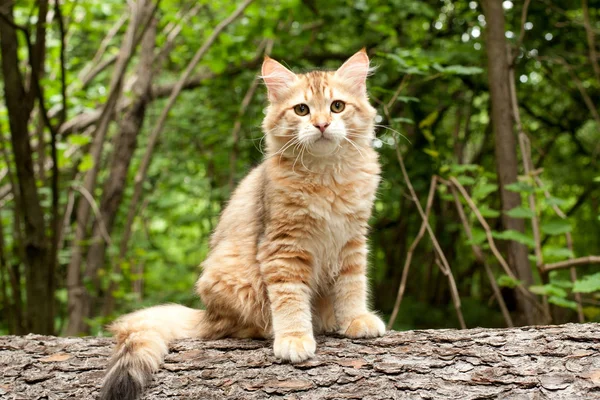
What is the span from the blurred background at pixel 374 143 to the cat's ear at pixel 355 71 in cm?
53

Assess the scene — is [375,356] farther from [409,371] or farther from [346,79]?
[346,79]

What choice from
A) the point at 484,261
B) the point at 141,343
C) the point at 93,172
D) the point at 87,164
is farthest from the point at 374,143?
the point at 93,172

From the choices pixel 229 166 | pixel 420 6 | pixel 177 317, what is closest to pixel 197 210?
pixel 229 166

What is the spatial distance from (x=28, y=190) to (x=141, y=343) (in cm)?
178

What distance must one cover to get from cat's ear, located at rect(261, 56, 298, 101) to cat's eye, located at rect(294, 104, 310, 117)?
16cm

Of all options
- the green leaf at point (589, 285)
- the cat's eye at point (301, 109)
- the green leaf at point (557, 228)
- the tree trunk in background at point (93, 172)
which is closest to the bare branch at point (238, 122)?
the tree trunk in background at point (93, 172)

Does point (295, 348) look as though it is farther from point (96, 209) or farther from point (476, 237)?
point (96, 209)

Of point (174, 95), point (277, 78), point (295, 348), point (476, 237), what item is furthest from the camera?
point (174, 95)

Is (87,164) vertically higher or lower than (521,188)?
higher

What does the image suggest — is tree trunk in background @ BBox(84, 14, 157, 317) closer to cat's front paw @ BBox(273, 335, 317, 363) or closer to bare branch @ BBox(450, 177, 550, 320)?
bare branch @ BBox(450, 177, 550, 320)

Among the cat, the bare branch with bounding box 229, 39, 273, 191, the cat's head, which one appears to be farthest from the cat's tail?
the bare branch with bounding box 229, 39, 273, 191

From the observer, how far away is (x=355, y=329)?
2.54 m

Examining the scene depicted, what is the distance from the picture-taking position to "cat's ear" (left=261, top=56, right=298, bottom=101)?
110 inches

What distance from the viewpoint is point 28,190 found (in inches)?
143
